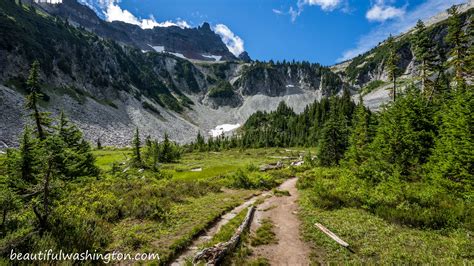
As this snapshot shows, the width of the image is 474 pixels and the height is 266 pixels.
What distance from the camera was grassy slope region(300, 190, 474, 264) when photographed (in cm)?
1091

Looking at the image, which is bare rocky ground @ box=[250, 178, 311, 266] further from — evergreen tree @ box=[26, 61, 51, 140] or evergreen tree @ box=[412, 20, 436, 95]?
evergreen tree @ box=[412, 20, 436, 95]

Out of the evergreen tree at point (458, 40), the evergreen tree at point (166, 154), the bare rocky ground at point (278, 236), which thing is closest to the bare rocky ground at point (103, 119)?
the evergreen tree at point (166, 154)

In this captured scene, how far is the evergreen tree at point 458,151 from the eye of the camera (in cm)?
1769

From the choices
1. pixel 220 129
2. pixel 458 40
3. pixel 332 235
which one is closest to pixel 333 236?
pixel 332 235

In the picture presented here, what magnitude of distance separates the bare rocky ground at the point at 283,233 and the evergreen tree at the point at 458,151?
11418mm

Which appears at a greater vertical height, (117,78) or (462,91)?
(117,78)

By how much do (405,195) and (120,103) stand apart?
15718 centimetres

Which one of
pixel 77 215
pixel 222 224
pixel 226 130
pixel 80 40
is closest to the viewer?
pixel 77 215

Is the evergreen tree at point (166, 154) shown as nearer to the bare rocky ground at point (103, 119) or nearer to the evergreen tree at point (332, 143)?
the bare rocky ground at point (103, 119)

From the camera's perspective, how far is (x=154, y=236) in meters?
13.4

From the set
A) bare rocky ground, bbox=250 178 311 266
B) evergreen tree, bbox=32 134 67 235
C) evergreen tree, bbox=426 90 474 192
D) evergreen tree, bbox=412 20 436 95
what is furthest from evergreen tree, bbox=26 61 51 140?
evergreen tree, bbox=412 20 436 95

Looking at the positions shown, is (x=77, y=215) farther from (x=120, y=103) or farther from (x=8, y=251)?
(x=120, y=103)

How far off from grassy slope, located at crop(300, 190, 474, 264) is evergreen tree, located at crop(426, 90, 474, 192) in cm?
643

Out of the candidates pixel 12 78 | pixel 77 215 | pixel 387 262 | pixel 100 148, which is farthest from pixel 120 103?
pixel 387 262
